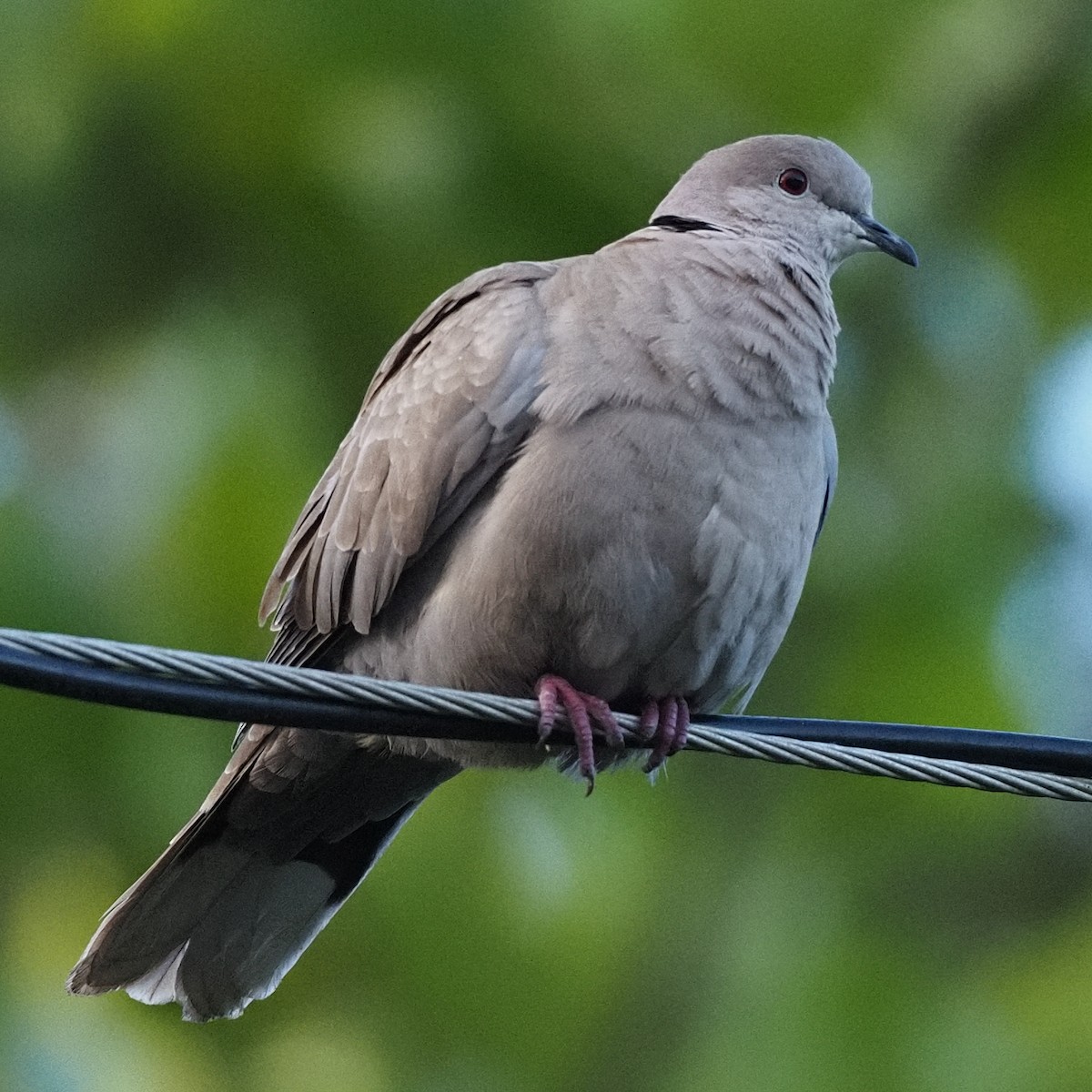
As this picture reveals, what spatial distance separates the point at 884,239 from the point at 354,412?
6.95ft

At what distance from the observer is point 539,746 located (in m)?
3.59

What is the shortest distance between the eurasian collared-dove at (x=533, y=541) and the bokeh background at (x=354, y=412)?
3.54 feet

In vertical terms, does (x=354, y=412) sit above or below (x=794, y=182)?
below

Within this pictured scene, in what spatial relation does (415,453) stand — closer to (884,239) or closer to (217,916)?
(217,916)

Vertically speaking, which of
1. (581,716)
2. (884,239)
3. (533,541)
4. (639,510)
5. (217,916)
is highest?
(884,239)

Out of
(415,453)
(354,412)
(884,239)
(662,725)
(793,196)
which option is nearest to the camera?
(662,725)

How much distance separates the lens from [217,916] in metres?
4.12

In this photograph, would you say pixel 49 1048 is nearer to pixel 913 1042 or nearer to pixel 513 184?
pixel 913 1042

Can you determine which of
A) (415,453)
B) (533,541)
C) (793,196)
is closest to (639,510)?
(533,541)

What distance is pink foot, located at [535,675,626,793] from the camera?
130 inches

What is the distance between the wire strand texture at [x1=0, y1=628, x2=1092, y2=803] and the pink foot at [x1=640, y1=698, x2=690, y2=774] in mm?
603

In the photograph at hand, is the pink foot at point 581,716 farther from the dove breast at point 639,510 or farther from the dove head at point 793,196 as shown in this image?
the dove head at point 793,196

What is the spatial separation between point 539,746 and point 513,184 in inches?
130

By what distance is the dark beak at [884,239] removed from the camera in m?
4.50
